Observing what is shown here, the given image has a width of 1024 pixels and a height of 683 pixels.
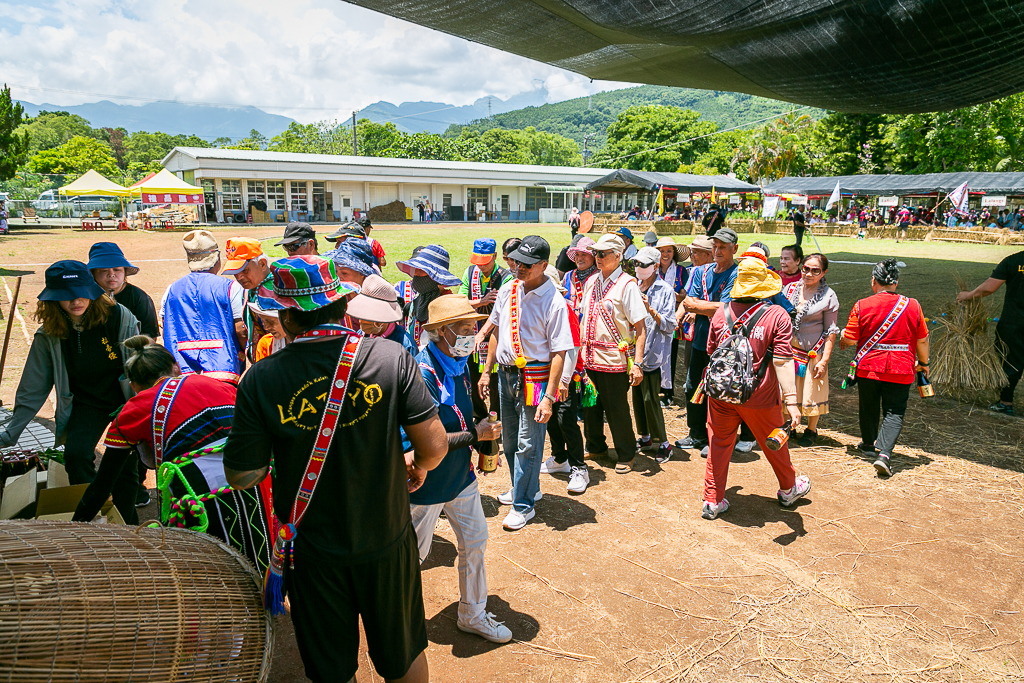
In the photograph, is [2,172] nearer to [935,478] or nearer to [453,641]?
[453,641]

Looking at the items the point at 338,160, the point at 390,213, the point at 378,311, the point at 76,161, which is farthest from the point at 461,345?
the point at 76,161

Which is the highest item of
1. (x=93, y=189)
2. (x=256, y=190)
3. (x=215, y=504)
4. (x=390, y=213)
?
(x=256, y=190)

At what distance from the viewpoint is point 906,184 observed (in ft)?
120

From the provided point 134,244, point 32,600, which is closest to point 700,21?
point 32,600

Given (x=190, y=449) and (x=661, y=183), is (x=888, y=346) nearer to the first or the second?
(x=190, y=449)

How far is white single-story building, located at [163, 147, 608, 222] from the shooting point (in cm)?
3806

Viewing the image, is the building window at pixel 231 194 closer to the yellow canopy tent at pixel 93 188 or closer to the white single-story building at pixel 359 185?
the white single-story building at pixel 359 185

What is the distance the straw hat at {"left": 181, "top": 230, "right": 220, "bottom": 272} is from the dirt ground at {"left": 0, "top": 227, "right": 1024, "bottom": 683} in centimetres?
181

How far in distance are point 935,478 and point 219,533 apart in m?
5.34

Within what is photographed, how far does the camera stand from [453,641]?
313cm

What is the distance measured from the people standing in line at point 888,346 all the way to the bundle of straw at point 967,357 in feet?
7.43

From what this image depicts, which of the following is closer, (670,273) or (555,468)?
(555,468)

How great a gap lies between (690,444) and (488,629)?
10.6ft

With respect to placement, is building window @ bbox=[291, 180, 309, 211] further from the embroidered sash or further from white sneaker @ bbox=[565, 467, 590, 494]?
the embroidered sash
